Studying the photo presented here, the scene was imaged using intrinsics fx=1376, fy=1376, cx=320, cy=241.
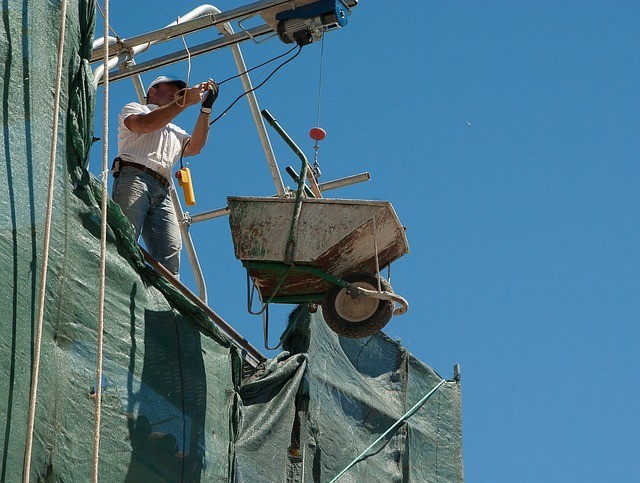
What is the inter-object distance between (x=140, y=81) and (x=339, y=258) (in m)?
3.78

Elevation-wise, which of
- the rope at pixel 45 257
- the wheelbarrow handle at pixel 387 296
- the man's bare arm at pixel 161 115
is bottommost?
the rope at pixel 45 257

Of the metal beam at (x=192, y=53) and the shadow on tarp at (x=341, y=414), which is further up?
the metal beam at (x=192, y=53)

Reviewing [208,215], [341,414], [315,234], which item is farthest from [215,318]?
[208,215]

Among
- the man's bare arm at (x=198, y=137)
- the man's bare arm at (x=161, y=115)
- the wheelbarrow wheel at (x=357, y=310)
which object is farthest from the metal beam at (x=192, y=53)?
the wheelbarrow wheel at (x=357, y=310)

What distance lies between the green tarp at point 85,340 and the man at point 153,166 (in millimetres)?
827

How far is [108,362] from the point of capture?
648cm

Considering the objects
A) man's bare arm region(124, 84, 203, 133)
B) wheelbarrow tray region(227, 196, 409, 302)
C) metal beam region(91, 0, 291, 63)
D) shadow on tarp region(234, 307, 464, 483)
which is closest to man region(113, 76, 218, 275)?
man's bare arm region(124, 84, 203, 133)

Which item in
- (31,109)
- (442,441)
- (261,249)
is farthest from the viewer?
(442,441)

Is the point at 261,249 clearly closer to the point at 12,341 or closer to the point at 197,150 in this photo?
the point at 197,150

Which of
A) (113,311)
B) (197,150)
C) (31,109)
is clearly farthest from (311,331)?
(31,109)

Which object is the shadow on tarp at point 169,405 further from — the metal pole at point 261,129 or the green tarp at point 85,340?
the metal pole at point 261,129

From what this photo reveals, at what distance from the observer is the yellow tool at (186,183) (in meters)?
8.45

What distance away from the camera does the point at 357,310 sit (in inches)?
330

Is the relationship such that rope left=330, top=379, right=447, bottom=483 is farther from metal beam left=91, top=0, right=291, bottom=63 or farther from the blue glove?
metal beam left=91, top=0, right=291, bottom=63
